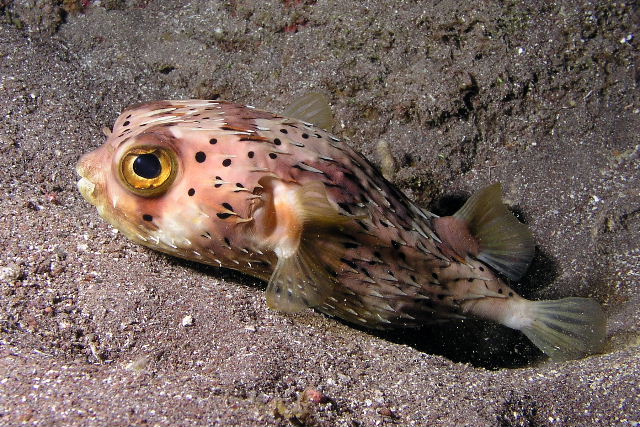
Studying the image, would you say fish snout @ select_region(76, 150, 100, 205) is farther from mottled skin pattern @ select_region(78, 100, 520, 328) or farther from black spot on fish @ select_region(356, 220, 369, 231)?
black spot on fish @ select_region(356, 220, 369, 231)

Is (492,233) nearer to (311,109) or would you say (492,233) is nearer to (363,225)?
(363,225)

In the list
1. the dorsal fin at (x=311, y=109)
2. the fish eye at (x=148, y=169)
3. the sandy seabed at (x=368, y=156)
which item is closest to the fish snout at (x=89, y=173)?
the fish eye at (x=148, y=169)

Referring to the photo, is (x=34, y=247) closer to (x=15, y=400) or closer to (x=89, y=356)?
(x=89, y=356)

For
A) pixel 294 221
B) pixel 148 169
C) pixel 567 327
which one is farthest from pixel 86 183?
pixel 567 327

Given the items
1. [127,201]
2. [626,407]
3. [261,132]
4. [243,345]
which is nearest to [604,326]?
[626,407]

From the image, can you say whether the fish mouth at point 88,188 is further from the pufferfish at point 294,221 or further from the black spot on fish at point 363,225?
the black spot on fish at point 363,225

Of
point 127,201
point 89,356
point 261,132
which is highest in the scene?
point 261,132

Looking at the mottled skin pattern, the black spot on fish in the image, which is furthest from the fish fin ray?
the black spot on fish
